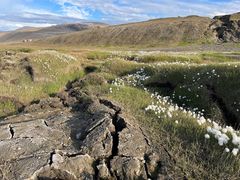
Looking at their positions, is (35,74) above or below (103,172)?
below

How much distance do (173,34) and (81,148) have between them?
4364 inches

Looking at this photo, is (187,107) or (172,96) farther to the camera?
(172,96)

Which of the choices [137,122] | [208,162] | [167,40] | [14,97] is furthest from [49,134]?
[167,40]

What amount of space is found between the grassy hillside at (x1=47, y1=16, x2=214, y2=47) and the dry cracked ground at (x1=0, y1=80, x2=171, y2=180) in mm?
98873

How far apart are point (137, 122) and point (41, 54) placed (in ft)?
47.6

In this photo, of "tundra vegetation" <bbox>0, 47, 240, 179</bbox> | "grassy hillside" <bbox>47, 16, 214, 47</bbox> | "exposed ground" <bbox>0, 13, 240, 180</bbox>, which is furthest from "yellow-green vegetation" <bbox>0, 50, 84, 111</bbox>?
"grassy hillside" <bbox>47, 16, 214, 47</bbox>

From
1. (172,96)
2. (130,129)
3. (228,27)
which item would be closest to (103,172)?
(130,129)

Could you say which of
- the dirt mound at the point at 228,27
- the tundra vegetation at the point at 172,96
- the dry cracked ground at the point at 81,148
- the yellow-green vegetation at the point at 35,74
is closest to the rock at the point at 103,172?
the dry cracked ground at the point at 81,148

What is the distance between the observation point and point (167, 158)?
812cm

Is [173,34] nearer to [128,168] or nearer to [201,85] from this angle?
[201,85]

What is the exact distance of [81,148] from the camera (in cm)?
886

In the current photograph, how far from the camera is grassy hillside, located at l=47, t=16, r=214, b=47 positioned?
373 feet

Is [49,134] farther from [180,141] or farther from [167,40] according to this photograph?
[167,40]

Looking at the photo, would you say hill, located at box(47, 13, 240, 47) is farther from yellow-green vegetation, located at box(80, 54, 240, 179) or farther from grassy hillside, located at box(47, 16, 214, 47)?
yellow-green vegetation, located at box(80, 54, 240, 179)
